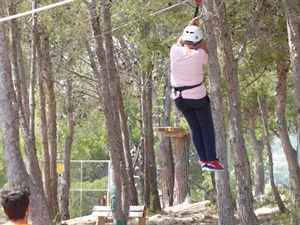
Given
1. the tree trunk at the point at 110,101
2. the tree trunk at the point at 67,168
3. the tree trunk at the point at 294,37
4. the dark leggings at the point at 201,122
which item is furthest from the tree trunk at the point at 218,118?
the tree trunk at the point at 67,168

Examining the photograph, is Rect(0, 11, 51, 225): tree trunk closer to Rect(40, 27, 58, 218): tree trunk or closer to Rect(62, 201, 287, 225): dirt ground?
Rect(62, 201, 287, 225): dirt ground

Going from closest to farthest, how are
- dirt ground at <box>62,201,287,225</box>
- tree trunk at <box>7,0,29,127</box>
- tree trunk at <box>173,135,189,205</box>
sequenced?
tree trunk at <box>7,0,29,127</box>, dirt ground at <box>62,201,287,225</box>, tree trunk at <box>173,135,189,205</box>

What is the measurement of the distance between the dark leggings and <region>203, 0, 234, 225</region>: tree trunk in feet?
19.3

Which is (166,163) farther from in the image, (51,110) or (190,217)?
(190,217)

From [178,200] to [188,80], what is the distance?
19285 millimetres

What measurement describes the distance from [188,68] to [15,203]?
2754 millimetres

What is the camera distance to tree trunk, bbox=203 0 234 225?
14.4 meters

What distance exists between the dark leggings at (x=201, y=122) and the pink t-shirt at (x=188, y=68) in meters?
0.08

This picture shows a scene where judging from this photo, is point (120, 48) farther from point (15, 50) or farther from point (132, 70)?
point (15, 50)

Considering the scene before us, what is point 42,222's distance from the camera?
13.7 meters

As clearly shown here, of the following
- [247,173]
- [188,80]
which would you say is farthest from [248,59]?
[188,80]

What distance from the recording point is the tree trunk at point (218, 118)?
47.2ft

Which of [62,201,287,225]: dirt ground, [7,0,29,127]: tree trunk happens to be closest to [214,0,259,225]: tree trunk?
[62,201,287,225]: dirt ground

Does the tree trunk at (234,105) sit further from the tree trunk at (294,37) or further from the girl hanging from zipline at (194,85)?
the girl hanging from zipline at (194,85)
